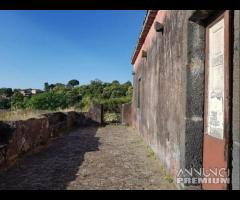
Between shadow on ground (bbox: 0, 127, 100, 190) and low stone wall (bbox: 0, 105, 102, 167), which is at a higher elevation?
low stone wall (bbox: 0, 105, 102, 167)

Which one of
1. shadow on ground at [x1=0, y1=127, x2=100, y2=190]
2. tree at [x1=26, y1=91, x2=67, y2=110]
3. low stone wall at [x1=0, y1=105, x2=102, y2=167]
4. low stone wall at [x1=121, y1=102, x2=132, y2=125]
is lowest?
shadow on ground at [x1=0, y1=127, x2=100, y2=190]

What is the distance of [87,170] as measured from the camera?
23.0 feet

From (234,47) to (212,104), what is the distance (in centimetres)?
115

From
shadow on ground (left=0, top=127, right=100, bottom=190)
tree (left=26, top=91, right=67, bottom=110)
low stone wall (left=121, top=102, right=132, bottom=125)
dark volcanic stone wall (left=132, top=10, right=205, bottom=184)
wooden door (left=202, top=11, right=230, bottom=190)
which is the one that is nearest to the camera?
wooden door (left=202, top=11, right=230, bottom=190)

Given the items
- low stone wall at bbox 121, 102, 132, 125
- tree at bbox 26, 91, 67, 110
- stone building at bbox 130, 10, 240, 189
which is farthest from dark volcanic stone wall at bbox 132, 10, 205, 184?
tree at bbox 26, 91, 67, 110

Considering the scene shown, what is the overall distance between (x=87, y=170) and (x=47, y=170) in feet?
2.64

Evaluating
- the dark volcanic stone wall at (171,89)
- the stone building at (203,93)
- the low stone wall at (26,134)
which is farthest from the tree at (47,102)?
the stone building at (203,93)

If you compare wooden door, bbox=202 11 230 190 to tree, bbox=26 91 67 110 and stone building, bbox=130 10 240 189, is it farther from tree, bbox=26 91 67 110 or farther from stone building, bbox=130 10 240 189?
tree, bbox=26 91 67 110

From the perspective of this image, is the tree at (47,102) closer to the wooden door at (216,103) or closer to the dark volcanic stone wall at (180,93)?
the dark volcanic stone wall at (180,93)

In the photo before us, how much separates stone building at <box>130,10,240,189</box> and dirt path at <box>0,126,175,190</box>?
647 millimetres

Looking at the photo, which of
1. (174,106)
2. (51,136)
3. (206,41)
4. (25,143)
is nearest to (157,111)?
(174,106)

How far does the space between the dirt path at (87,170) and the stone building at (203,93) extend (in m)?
0.65

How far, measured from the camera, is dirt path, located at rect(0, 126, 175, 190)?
19.1 ft
